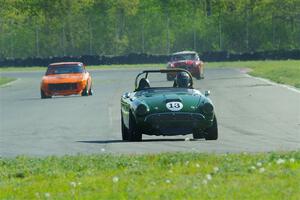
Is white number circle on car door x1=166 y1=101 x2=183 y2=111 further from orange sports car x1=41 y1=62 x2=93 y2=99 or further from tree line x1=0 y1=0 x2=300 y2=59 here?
tree line x1=0 y1=0 x2=300 y2=59

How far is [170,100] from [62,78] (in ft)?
66.2

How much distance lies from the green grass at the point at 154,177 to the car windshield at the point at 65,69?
964 inches

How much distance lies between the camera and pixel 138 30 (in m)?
89.4

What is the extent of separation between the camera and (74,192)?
9961 millimetres

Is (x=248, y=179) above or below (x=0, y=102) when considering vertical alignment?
above

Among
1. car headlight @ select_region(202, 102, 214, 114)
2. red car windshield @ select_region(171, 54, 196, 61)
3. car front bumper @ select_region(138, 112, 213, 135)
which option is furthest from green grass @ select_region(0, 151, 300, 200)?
red car windshield @ select_region(171, 54, 196, 61)

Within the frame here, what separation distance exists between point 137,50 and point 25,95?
4881 cm

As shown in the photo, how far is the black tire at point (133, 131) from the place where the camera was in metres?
17.3

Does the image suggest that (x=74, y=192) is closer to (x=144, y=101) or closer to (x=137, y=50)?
(x=144, y=101)

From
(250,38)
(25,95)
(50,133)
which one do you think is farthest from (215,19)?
(50,133)

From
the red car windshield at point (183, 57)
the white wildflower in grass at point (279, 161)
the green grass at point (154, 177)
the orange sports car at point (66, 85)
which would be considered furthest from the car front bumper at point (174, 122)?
the red car windshield at point (183, 57)

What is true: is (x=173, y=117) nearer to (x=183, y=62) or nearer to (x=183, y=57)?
(x=183, y=62)

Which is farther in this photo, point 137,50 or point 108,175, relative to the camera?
point 137,50

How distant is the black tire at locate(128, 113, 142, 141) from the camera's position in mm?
17328
